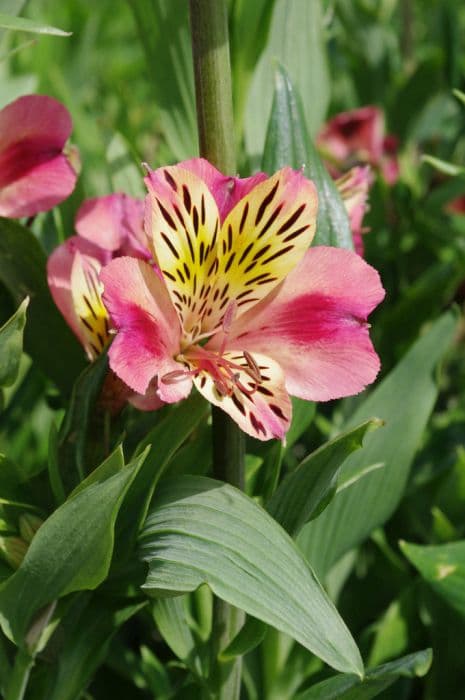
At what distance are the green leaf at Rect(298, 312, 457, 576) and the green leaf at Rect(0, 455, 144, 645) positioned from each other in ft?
0.83

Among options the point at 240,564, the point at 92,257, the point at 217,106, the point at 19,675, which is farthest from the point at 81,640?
the point at 217,106

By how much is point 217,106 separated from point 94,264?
0.48 feet

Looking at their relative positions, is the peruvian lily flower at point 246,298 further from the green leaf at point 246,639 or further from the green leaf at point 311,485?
the green leaf at point 246,639

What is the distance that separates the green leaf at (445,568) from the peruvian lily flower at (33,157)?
0.38 m

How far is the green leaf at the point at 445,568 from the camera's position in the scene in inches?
29.9

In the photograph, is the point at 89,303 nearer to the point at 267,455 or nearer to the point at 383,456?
the point at 267,455

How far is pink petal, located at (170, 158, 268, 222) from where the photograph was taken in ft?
2.00

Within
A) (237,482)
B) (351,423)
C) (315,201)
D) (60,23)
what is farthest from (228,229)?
(60,23)

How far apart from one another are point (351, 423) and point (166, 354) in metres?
0.30

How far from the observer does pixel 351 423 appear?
0.88m

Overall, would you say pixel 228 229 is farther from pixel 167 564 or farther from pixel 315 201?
pixel 167 564

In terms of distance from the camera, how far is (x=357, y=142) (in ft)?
4.51

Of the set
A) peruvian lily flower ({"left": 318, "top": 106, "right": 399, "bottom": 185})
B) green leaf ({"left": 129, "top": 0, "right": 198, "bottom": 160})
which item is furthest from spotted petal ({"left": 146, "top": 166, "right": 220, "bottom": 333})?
peruvian lily flower ({"left": 318, "top": 106, "right": 399, "bottom": 185})

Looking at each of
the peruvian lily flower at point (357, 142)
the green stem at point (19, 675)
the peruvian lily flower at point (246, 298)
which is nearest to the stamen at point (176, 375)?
the peruvian lily flower at point (246, 298)
